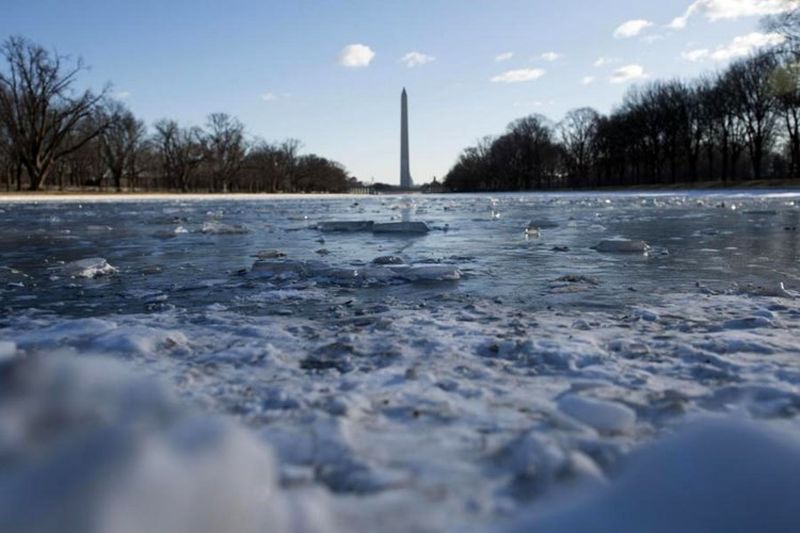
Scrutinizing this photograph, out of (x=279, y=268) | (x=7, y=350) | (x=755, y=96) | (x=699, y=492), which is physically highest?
(x=755, y=96)

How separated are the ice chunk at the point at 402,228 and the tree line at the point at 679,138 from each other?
2628 cm

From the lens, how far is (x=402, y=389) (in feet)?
5.67

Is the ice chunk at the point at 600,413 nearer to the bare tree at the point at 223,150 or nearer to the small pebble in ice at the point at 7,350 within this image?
the small pebble in ice at the point at 7,350

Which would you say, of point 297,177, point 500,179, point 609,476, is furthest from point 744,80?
point 297,177

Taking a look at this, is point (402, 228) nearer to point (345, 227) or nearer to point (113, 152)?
point (345, 227)

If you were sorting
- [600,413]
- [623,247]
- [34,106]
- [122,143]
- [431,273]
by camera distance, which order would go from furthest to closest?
[122,143], [34,106], [623,247], [431,273], [600,413]

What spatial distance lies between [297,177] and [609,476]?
89.8 meters

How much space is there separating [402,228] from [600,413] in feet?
22.8

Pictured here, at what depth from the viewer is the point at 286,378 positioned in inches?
72.6

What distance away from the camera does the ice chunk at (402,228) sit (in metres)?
8.28

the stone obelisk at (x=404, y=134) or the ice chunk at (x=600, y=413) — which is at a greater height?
the stone obelisk at (x=404, y=134)

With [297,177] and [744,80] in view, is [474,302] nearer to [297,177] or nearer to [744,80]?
[744,80]

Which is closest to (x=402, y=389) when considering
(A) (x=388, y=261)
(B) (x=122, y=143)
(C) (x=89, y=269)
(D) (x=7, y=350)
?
(D) (x=7, y=350)

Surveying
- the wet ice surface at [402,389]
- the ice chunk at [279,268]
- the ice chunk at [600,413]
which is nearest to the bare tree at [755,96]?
the ice chunk at [279,268]
